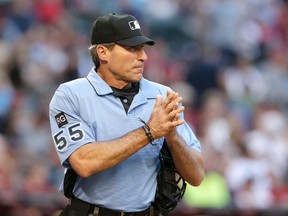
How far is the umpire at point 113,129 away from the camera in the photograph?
6289 mm

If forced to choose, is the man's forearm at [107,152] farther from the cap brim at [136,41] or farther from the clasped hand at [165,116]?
the cap brim at [136,41]

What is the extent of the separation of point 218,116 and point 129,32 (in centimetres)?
704

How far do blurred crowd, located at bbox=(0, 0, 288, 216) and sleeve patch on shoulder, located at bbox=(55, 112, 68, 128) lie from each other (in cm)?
369

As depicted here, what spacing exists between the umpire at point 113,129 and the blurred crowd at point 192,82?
361cm

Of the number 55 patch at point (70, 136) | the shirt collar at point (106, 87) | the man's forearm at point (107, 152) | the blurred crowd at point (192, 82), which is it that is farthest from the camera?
the blurred crowd at point (192, 82)

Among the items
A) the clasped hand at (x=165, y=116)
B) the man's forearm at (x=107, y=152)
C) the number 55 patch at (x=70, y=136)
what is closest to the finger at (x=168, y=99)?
the clasped hand at (x=165, y=116)

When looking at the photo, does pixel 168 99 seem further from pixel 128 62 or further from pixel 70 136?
pixel 70 136

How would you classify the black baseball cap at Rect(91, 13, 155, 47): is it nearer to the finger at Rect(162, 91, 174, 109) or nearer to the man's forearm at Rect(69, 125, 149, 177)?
Result: the finger at Rect(162, 91, 174, 109)

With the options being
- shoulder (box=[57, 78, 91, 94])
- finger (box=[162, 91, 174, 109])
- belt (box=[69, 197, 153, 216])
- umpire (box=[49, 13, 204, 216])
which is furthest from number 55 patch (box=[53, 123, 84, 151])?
finger (box=[162, 91, 174, 109])

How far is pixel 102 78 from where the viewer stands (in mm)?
6605

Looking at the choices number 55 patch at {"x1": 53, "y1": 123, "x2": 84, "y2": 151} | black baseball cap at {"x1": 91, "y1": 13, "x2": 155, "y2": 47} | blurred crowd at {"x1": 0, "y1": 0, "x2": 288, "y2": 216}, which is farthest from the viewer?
blurred crowd at {"x1": 0, "y1": 0, "x2": 288, "y2": 216}

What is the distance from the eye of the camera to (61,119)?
250 inches

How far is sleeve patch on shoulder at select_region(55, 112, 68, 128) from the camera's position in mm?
6344

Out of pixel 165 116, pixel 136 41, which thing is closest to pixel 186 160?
pixel 165 116
